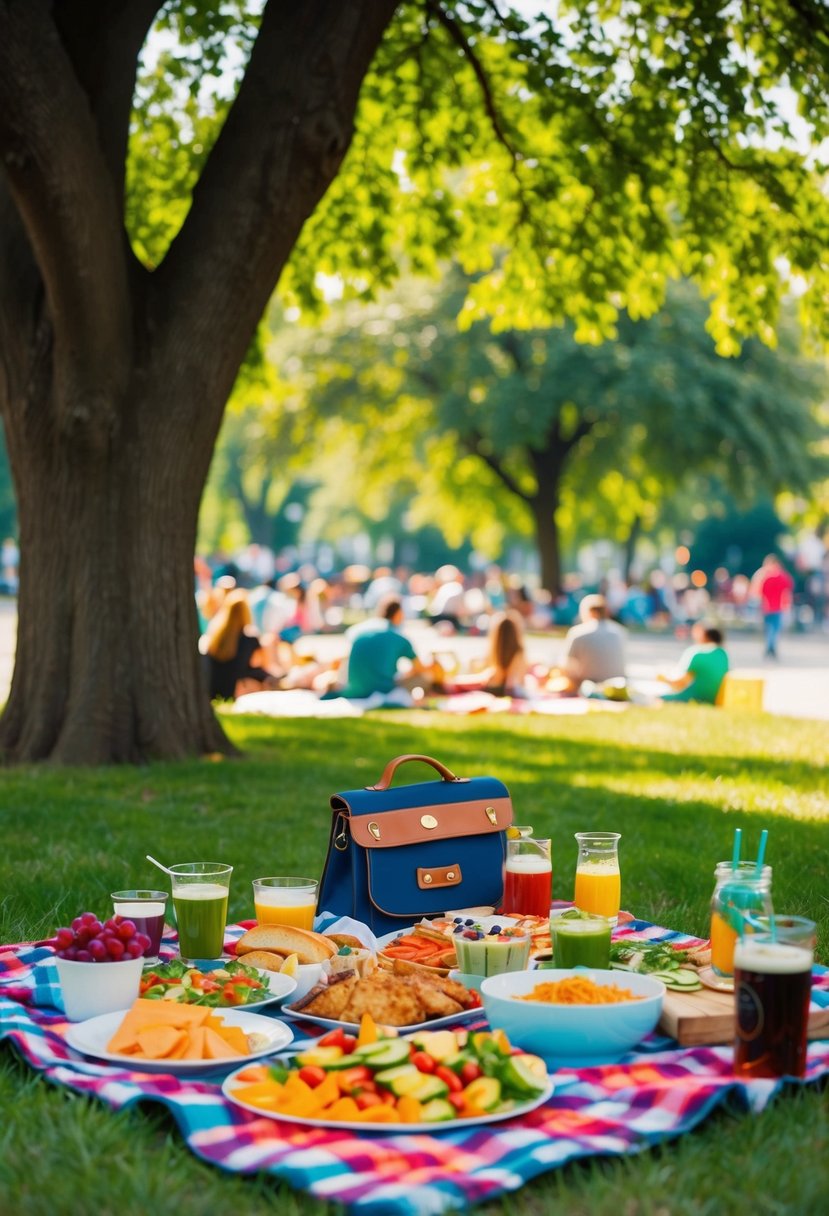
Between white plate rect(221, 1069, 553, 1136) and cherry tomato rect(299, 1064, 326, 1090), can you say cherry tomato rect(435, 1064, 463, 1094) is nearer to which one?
white plate rect(221, 1069, 553, 1136)

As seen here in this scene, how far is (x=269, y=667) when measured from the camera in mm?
17469

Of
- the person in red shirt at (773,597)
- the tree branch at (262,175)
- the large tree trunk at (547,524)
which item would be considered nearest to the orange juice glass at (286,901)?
the tree branch at (262,175)

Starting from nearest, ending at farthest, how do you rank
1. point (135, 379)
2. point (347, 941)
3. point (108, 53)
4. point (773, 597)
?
1. point (347, 941)
2. point (135, 379)
3. point (108, 53)
4. point (773, 597)

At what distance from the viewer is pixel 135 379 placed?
9484 millimetres

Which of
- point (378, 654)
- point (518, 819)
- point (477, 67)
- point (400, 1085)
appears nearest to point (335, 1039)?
point (400, 1085)

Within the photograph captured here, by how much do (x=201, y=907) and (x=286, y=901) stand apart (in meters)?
0.28

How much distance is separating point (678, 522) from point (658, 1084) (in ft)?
185

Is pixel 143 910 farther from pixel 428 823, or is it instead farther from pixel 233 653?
pixel 233 653

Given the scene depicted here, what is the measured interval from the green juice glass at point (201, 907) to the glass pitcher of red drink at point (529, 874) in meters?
0.95

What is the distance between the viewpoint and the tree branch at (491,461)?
34.3 m

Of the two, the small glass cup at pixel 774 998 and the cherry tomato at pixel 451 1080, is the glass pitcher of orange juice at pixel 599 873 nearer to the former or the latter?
the small glass cup at pixel 774 998

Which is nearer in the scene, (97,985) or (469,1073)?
(469,1073)

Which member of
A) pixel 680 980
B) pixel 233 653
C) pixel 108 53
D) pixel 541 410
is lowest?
pixel 680 980

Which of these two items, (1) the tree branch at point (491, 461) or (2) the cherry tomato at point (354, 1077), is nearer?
(2) the cherry tomato at point (354, 1077)
